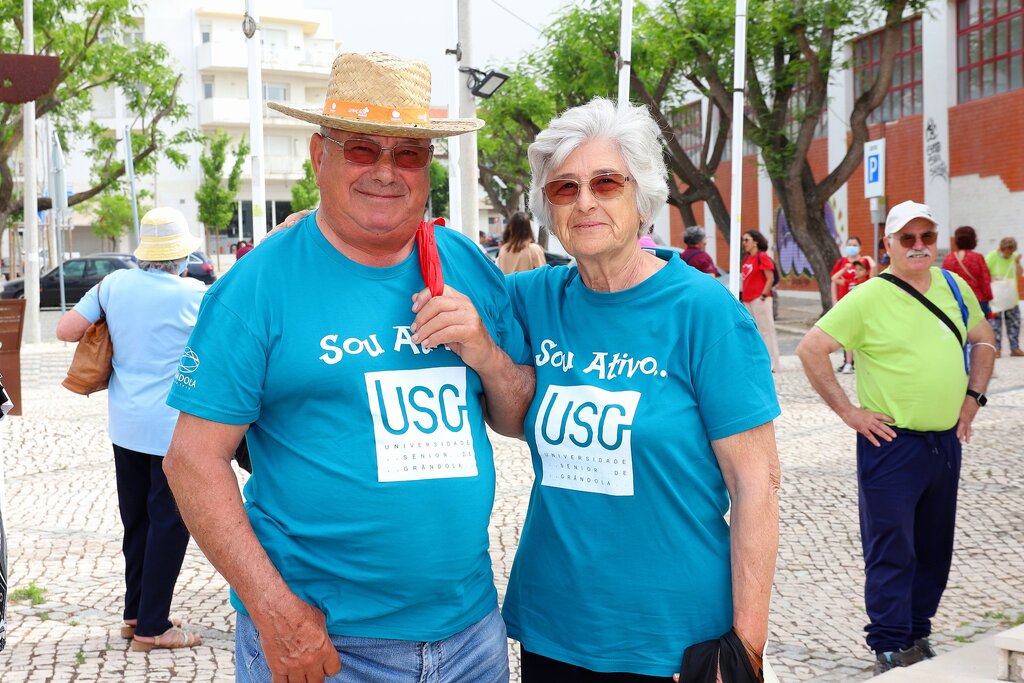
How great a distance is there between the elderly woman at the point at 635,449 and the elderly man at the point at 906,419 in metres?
2.35

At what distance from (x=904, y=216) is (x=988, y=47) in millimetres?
21081

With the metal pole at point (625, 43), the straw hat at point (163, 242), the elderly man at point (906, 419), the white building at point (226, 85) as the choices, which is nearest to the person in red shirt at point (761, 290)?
the metal pole at point (625, 43)

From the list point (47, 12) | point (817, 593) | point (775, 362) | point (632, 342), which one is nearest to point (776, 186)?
point (775, 362)

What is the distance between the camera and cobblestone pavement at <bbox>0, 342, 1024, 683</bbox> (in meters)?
4.97

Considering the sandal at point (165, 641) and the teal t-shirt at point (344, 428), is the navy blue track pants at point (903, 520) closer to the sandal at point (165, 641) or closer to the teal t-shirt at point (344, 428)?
the teal t-shirt at point (344, 428)

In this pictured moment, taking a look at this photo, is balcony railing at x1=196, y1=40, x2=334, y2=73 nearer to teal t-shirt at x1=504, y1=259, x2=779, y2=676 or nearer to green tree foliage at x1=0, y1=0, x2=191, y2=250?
green tree foliage at x1=0, y1=0, x2=191, y2=250

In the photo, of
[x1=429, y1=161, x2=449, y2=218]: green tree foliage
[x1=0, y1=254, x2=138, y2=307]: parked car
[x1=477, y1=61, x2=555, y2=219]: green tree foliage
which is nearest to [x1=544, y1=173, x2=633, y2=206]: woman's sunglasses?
[x1=477, y1=61, x2=555, y2=219]: green tree foliage

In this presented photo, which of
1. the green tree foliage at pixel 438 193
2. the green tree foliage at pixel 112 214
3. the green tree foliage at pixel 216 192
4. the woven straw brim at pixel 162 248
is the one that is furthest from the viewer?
the green tree foliage at pixel 438 193

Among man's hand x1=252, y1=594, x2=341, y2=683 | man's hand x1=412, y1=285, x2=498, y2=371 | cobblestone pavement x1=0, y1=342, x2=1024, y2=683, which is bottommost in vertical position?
cobblestone pavement x1=0, y1=342, x2=1024, y2=683

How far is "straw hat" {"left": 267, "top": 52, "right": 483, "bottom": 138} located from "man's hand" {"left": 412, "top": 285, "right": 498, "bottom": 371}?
350 millimetres

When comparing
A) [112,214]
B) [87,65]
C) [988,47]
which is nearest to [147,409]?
[988,47]

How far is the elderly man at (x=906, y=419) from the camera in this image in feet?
15.5

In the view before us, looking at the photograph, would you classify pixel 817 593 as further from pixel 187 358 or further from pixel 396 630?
pixel 187 358

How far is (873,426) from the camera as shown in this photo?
4.77m
